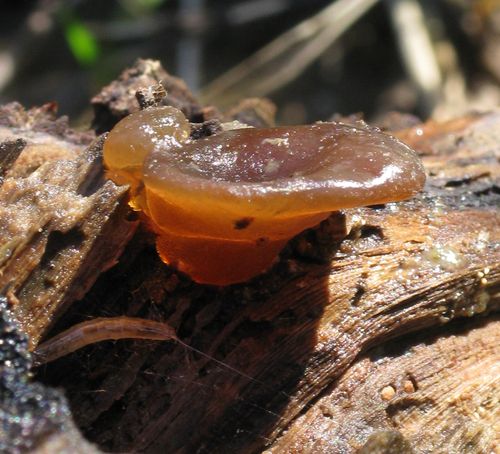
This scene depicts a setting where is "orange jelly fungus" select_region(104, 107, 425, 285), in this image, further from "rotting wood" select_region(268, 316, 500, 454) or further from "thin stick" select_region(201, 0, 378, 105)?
"thin stick" select_region(201, 0, 378, 105)

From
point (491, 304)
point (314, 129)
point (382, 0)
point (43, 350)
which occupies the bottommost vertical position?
point (382, 0)

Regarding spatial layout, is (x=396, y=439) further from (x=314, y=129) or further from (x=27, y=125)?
(x=27, y=125)

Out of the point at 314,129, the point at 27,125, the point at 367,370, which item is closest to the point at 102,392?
the point at 367,370

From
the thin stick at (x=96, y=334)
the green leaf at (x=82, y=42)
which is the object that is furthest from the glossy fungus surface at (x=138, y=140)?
the green leaf at (x=82, y=42)

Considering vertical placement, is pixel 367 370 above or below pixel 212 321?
below

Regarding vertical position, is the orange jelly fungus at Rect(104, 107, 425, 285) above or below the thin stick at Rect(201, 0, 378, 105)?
above

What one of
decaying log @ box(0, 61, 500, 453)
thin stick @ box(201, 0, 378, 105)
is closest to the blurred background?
thin stick @ box(201, 0, 378, 105)

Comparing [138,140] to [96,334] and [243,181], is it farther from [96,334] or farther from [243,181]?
[96,334]
